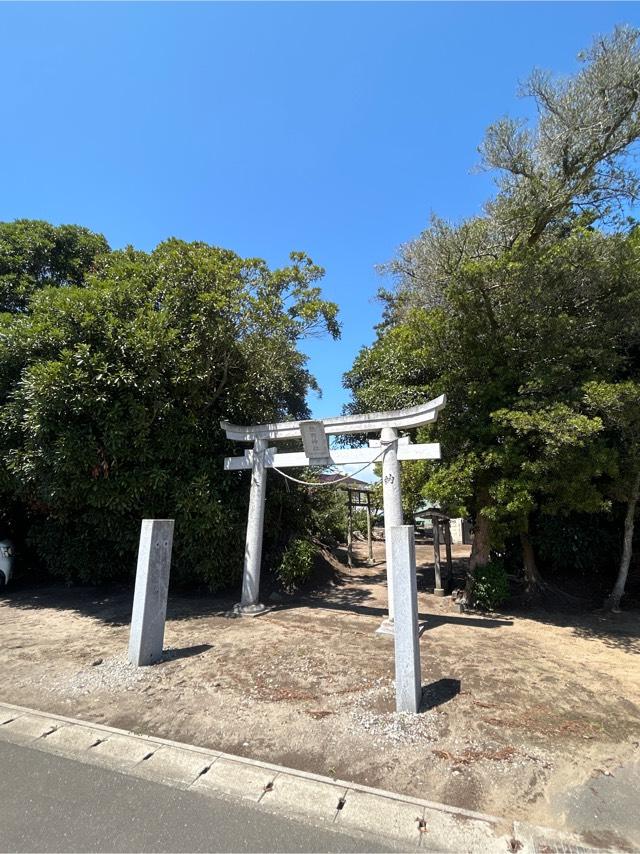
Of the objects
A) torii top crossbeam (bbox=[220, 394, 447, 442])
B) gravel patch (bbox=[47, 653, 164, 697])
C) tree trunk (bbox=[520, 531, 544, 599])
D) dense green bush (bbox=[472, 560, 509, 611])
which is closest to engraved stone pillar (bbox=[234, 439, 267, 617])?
torii top crossbeam (bbox=[220, 394, 447, 442])

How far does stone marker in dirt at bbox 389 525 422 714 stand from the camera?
413 cm

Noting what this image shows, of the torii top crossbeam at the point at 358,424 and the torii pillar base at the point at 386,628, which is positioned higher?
the torii top crossbeam at the point at 358,424

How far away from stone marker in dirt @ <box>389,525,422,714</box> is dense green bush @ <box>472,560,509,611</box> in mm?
4982

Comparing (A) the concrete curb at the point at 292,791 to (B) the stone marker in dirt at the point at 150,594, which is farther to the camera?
(B) the stone marker in dirt at the point at 150,594

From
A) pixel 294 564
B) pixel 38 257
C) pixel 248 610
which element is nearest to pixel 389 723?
pixel 248 610

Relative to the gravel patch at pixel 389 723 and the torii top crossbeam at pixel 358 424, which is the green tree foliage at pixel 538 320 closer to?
the torii top crossbeam at pixel 358 424

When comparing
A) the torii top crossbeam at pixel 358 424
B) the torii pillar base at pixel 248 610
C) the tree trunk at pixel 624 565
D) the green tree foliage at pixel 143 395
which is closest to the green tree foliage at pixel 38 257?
the green tree foliage at pixel 143 395

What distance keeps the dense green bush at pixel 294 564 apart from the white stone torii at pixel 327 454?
4.88 feet

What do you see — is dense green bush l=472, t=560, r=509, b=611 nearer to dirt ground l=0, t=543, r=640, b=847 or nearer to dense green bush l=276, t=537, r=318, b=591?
dirt ground l=0, t=543, r=640, b=847

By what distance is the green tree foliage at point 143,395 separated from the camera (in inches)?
307

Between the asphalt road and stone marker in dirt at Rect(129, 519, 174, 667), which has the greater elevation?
stone marker in dirt at Rect(129, 519, 174, 667)

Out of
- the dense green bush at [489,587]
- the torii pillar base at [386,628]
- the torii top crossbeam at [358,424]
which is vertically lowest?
A: the torii pillar base at [386,628]

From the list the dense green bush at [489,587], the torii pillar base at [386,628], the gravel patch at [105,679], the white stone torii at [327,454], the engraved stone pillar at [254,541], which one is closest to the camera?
the gravel patch at [105,679]

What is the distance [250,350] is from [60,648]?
240 inches
